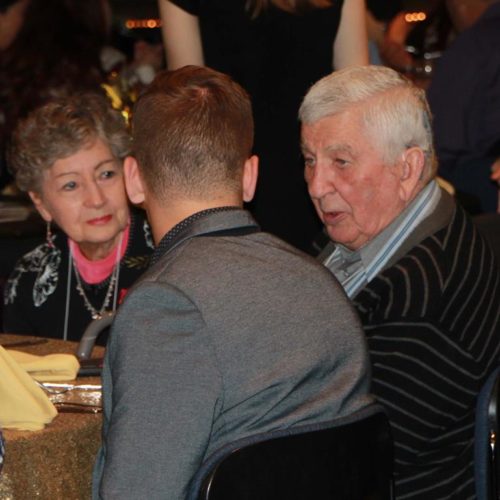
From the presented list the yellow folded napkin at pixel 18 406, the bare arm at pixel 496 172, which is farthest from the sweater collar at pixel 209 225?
the bare arm at pixel 496 172

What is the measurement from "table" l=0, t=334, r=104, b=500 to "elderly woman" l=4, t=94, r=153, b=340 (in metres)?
1.22

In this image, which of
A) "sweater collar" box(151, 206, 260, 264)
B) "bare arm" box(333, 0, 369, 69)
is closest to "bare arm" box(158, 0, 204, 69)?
"bare arm" box(333, 0, 369, 69)

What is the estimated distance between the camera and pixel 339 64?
11.5 feet

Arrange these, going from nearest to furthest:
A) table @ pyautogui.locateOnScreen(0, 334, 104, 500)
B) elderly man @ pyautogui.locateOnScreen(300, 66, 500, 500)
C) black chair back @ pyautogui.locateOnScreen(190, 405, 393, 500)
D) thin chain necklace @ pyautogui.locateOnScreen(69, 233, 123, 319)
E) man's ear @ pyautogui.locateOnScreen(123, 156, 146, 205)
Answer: black chair back @ pyautogui.locateOnScreen(190, 405, 393, 500)
table @ pyautogui.locateOnScreen(0, 334, 104, 500)
man's ear @ pyautogui.locateOnScreen(123, 156, 146, 205)
elderly man @ pyautogui.locateOnScreen(300, 66, 500, 500)
thin chain necklace @ pyautogui.locateOnScreen(69, 233, 123, 319)

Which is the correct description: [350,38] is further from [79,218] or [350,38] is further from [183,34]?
[79,218]

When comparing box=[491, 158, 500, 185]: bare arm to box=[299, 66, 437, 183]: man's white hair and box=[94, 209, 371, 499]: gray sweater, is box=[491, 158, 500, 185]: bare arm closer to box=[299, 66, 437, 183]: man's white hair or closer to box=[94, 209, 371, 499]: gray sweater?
box=[299, 66, 437, 183]: man's white hair

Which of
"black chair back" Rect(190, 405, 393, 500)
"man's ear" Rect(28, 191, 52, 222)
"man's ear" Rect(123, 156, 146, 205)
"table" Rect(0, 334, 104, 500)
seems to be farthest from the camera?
"man's ear" Rect(28, 191, 52, 222)

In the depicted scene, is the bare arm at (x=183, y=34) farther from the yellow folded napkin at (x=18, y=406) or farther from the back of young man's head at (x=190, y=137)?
the yellow folded napkin at (x=18, y=406)

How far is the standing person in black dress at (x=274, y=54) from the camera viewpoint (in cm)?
342

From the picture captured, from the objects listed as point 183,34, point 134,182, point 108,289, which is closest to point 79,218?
point 108,289

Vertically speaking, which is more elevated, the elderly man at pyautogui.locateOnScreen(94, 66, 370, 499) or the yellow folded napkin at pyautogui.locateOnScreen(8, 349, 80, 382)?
the elderly man at pyautogui.locateOnScreen(94, 66, 370, 499)

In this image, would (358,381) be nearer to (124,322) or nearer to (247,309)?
(247,309)

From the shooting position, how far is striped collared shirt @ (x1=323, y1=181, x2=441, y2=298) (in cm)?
261

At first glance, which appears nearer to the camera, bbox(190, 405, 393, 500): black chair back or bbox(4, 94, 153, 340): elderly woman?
bbox(190, 405, 393, 500): black chair back
